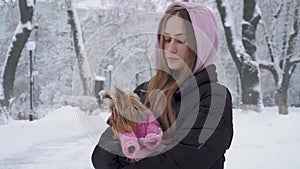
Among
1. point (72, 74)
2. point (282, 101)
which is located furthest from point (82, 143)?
point (282, 101)

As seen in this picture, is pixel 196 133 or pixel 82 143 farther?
pixel 82 143

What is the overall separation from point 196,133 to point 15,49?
3.49m

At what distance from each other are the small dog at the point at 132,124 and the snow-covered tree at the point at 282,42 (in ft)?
9.79

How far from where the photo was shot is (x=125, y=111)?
41cm

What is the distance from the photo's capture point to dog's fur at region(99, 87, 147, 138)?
16.1 inches

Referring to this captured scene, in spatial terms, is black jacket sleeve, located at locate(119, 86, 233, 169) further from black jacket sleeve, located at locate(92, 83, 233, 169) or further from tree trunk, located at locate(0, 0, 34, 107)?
tree trunk, located at locate(0, 0, 34, 107)

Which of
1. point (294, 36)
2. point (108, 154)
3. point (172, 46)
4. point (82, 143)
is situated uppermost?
point (172, 46)

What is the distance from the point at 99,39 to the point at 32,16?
3.12 meters

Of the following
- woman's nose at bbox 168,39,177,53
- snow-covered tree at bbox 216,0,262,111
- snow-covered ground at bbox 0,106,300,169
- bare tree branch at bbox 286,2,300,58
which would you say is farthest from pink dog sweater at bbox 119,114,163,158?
bare tree branch at bbox 286,2,300,58

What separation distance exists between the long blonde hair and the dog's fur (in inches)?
0.9

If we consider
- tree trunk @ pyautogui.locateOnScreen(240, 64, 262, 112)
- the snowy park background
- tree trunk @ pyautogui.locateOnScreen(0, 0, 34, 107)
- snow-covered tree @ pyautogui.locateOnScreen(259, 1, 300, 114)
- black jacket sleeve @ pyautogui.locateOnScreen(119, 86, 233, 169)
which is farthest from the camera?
tree trunk @ pyautogui.locateOnScreen(0, 0, 34, 107)

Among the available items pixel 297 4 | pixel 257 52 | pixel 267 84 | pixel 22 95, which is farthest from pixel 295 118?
pixel 22 95

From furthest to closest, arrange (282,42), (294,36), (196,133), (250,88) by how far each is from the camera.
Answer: (282,42) → (294,36) → (250,88) → (196,133)

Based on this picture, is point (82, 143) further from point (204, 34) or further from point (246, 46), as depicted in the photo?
point (204, 34)
